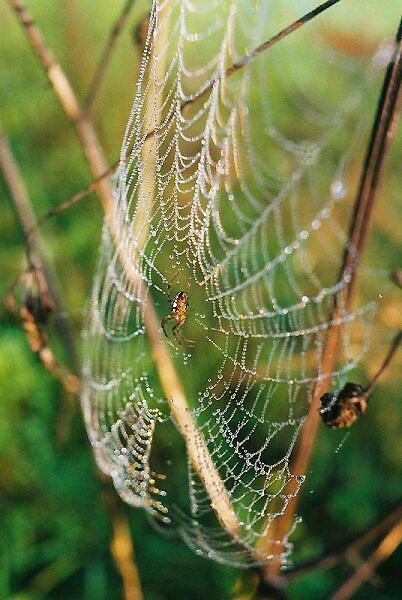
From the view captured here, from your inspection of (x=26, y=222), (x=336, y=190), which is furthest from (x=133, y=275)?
(x=336, y=190)

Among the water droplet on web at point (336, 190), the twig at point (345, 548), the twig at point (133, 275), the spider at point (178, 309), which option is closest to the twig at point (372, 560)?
the twig at point (345, 548)

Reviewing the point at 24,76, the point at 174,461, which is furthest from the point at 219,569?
the point at 24,76

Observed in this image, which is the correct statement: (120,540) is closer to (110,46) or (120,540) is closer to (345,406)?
(345,406)

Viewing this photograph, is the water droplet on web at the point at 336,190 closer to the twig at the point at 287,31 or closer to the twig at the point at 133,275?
the twig at the point at 133,275

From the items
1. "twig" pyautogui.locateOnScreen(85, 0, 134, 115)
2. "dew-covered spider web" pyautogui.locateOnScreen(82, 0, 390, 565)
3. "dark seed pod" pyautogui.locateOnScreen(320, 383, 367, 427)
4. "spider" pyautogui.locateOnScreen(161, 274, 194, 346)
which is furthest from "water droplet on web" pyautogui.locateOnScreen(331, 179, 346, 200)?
"dark seed pod" pyautogui.locateOnScreen(320, 383, 367, 427)

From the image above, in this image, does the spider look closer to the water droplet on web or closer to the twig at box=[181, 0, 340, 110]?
the twig at box=[181, 0, 340, 110]

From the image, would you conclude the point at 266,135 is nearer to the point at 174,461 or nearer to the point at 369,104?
the point at 369,104
